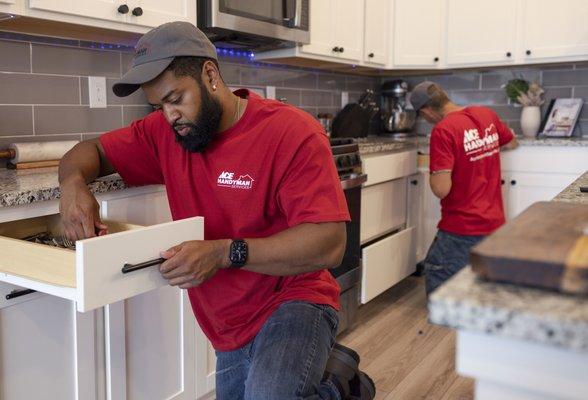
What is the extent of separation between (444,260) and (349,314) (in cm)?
61

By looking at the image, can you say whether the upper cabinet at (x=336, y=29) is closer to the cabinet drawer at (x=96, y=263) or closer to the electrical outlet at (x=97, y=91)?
the electrical outlet at (x=97, y=91)

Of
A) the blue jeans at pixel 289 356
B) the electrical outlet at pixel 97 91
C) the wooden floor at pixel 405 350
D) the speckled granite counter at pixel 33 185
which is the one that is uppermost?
the electrical outlet at pixel 97 91

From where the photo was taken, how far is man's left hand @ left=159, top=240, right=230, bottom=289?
118 centimetres

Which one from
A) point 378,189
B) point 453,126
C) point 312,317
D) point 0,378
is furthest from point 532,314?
point 378,189

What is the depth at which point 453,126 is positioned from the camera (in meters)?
2.78

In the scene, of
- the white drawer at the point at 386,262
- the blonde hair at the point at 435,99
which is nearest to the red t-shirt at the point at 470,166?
the blonde hair at the point at 435,99

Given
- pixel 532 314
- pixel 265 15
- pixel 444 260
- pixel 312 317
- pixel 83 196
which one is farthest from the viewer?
pixel 444 260

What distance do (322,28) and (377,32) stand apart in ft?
2.28

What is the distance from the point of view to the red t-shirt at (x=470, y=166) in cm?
280

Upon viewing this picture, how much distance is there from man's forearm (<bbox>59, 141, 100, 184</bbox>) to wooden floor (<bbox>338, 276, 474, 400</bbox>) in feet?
4.53

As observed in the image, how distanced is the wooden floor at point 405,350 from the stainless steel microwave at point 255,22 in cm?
143

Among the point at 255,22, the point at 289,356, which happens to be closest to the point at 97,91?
the point at 255,22

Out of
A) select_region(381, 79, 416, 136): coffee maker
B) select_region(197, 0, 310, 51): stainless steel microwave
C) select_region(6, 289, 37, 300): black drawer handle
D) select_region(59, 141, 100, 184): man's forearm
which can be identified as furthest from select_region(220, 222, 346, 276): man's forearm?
select_region(381, 79, 416, 136): coffee maker

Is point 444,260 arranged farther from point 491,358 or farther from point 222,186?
point 491,358
